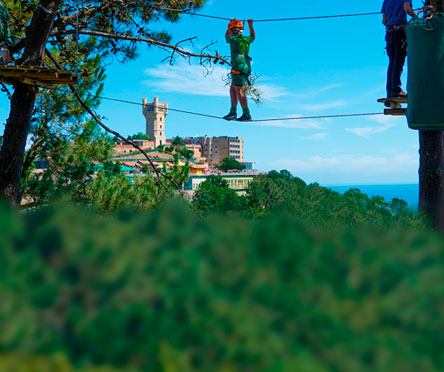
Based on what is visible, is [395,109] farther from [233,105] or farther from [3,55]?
[3,55]

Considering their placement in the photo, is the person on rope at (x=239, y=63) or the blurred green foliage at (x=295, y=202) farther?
the person on rope at (x=239, y=63)

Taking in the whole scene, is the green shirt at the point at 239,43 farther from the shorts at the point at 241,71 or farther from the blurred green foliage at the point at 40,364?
the blurred green foliage at the point at 40,364

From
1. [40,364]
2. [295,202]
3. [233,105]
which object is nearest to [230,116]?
[233,105]

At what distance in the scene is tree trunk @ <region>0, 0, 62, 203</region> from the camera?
19.3 feet

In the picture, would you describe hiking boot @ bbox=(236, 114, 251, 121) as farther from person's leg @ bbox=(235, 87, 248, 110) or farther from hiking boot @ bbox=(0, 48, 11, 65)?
hiking boot @ bbox=(0, 48, 11, 65)

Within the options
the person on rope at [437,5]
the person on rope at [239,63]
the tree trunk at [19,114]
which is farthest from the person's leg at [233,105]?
the person on rope at [437,5]

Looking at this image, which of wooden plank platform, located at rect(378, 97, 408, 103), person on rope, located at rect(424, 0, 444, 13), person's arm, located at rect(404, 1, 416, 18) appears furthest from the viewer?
wooden plank platform, located at rect(378, 97, 408, 103)

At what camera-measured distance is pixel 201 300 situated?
1.08 m

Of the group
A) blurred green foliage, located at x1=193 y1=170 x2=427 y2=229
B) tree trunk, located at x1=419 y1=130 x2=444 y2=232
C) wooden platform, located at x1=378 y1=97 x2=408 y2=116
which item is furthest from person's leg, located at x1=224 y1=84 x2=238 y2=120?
tree trunk, located at x1=419 y1=130 x2=444 y2=232

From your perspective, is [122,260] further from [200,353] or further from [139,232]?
[200,353]

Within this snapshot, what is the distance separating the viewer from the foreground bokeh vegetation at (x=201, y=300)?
3.41ft

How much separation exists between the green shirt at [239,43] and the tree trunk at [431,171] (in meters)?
2.65

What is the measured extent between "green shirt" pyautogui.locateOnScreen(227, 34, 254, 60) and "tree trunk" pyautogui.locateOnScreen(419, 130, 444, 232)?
2.65 meters

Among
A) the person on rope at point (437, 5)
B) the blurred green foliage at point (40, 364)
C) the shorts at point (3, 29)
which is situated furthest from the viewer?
the shorts at point (3, 29)
